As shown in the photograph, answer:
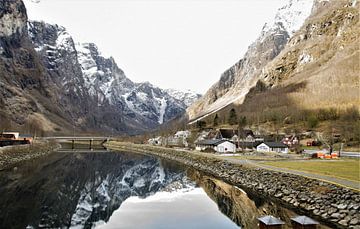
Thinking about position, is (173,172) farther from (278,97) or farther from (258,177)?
(278,97)

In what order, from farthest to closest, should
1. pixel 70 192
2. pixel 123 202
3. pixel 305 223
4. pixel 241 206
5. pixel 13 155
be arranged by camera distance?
1. pixel 13 155
2. pixel 70 192
3. pixel 123 202
4. pixel 241 206
5. pixel 305 223

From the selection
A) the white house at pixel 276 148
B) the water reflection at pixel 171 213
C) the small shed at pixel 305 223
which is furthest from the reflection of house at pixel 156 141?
the small shed at pixel 305 223

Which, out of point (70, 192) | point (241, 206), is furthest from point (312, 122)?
point (70, 192)

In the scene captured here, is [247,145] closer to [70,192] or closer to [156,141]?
[156,141]

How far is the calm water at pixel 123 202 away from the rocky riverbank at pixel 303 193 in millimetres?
1933

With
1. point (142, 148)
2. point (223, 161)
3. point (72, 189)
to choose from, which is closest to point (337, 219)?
point (72, 189)

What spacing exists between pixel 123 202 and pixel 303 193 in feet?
64.8

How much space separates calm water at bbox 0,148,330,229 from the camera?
30.9m

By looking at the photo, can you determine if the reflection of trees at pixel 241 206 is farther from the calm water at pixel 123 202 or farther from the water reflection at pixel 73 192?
the water reflection at pixel 73 192

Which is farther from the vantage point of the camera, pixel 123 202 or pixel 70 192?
pixel 70 192

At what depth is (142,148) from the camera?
14138cm

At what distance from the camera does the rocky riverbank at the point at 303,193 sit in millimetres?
28406

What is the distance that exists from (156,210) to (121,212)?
3.46m

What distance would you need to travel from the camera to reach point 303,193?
35531 millimetres
